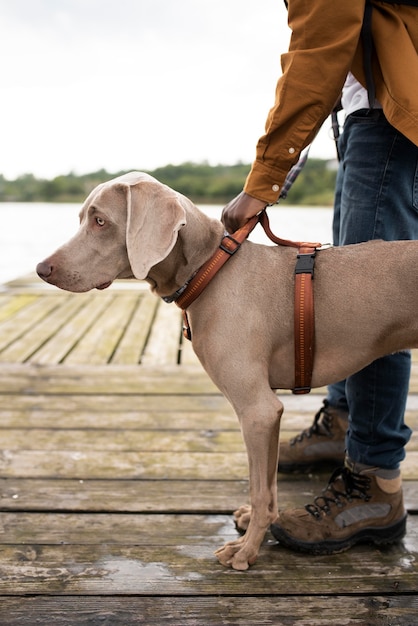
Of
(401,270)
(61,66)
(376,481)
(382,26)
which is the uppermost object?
(61,66)

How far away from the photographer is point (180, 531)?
202 centimetres

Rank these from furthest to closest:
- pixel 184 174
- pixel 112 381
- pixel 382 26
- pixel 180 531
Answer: pixel 184 174
pixel 112 381
pixel 180 531
pixel 382 26

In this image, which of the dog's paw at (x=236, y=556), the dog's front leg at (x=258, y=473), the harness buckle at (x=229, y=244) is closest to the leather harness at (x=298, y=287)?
the harness buckle at (x=229, y=244)

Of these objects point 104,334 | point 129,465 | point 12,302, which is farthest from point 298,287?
point 12,302

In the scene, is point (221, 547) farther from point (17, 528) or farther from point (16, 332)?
point (16, 332)

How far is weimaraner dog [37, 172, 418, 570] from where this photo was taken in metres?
1.73

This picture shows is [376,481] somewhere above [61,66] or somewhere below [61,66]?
below

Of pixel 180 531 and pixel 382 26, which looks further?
pixel 180 531

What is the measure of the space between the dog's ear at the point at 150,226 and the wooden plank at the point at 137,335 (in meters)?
2.31

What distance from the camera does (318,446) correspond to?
250 cm

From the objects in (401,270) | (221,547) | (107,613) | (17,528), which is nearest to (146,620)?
(107,613)

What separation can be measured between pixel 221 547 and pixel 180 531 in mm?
184

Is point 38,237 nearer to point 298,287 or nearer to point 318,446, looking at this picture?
point 318,446

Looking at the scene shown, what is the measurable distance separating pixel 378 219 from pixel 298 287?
0.36 meters
